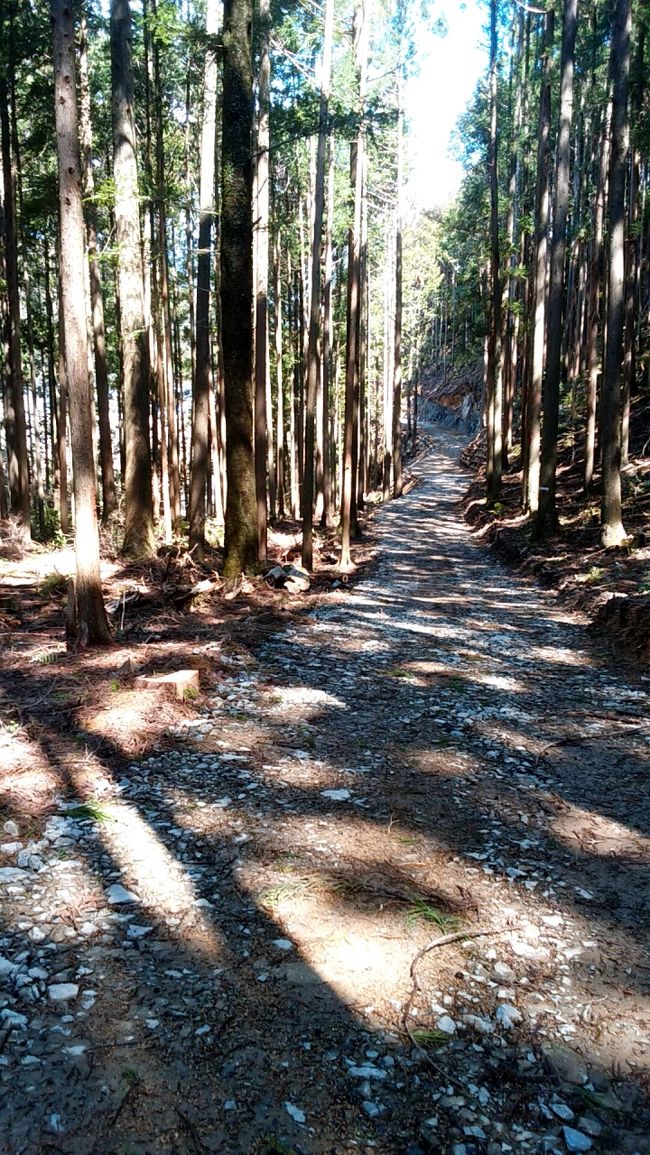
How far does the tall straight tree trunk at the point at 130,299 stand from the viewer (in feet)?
37.9

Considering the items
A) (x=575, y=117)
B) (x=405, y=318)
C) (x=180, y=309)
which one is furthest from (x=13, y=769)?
(x=405, y=318)

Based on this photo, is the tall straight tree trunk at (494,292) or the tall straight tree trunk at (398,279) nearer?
the tall straight tree trunk at (494,292)

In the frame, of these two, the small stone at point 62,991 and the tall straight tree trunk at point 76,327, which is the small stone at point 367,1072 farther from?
the tall straight tree trunk at point 76,327

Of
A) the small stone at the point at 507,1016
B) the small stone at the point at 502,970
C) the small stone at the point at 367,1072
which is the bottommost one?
the small stone at the point at 502,970

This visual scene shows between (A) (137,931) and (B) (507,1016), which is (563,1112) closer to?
(B) (507,1016)

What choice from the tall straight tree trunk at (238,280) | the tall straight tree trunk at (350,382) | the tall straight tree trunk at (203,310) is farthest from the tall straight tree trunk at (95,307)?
the tall straight tree trunk at (238,280)

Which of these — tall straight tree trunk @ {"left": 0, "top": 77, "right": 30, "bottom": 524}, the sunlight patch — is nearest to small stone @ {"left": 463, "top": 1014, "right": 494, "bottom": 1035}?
the sunlight patch

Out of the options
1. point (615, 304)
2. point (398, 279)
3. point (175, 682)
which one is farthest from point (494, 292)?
point (175, 682)

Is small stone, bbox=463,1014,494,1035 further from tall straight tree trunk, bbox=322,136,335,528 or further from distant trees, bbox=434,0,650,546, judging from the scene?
tall straight tree trunk, bbox=322,136,335,528

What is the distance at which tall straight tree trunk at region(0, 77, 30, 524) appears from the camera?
1505 cm

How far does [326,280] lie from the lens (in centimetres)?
1973

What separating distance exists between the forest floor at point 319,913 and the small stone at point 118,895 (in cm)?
2

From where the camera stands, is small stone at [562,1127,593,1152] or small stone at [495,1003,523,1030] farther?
small stone at [495,1003,523,1030]

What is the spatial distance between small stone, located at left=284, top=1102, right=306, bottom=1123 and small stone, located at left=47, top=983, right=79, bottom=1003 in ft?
2.97
